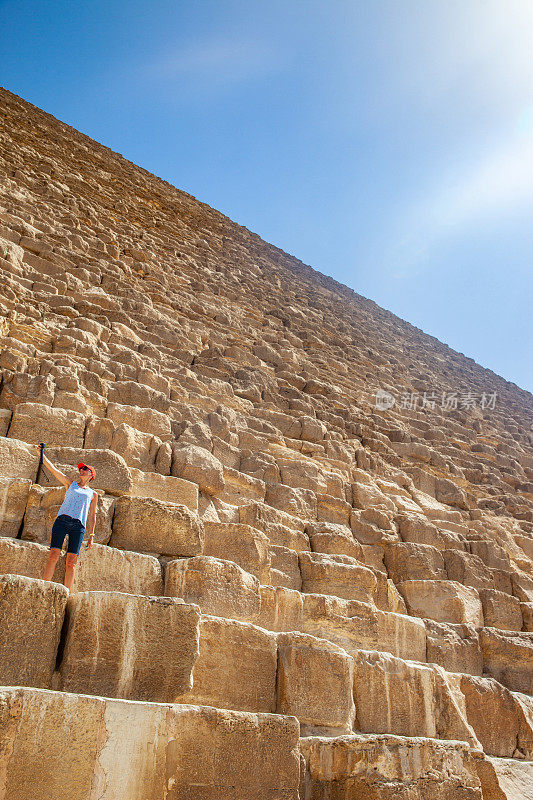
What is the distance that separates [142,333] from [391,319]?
13.0 metres

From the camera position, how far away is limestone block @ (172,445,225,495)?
184 inches

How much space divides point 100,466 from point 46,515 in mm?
551

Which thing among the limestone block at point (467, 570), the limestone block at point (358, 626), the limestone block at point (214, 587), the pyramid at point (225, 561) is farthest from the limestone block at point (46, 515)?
the limestone block at point (467, 570)

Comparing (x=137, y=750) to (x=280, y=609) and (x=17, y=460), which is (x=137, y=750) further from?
(x=17, y=460)

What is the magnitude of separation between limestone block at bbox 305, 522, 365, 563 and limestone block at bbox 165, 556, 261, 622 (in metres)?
1.35

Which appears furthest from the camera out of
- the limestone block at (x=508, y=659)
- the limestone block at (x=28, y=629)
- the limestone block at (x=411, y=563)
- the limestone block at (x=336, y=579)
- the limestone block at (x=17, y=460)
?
the limestone block at (x=411, y=563)

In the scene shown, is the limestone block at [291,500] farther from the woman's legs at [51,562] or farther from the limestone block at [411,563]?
the woman's legs at [51,562]

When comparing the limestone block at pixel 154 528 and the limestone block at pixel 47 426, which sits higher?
the limestone block at pixel 47 426

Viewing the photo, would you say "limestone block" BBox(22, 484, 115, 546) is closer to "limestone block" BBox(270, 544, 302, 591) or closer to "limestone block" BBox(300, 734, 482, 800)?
"limestone block" BBox(270, 544, 302, 591)

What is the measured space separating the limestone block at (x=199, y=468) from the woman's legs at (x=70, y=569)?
59.5 inches

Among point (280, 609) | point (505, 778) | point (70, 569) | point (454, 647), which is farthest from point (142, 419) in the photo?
point (505, 778)

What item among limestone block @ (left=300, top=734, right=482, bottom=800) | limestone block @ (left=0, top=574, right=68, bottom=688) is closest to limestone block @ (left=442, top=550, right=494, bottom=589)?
limestone block @ (left=300, top=734, right=482, bottom=800)

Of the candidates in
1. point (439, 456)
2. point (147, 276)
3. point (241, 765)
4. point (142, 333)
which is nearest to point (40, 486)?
point (241, 765)

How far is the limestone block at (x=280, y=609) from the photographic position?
3.84 m
